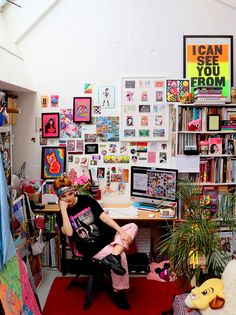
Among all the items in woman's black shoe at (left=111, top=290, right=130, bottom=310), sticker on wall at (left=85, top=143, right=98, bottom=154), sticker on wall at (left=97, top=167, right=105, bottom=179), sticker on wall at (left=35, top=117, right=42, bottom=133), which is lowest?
woman's black shoe at (left=111, top=290, right=130, bottom=310)

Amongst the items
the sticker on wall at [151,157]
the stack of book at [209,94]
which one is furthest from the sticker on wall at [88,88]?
the stack of book at [209,94]

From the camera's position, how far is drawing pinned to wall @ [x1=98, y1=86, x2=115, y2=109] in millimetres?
3803

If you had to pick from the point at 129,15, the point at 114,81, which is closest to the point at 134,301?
the point at 114,81

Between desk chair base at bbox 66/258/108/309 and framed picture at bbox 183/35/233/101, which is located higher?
framed picture at bbox 183/35/233/101

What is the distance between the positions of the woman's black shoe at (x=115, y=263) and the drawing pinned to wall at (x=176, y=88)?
1843 mm

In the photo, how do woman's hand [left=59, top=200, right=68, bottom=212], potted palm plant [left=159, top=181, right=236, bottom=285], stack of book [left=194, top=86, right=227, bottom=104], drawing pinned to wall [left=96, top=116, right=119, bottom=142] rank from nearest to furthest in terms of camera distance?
potted palm plant [left=159, top=181, right=236, bottom=285]
woman's hand [left=59, top=200, right=68, bottom=212]
stack of book [left=194, top=86, right=227, bottom=104]
drawing pinned to wall [left=96, top=116, right=119, bottom=142]

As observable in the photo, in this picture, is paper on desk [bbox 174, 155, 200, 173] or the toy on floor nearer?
the toy on floor

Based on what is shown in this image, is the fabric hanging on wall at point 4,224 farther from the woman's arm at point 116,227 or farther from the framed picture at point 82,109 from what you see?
the framed picture at point 82,109

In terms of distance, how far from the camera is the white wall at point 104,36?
373 cm

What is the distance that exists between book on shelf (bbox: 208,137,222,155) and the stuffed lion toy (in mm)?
1711

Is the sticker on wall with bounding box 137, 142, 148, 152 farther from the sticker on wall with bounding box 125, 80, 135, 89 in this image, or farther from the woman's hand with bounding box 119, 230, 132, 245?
→ the woman's hand with bounding box 119, 230, 132, 245

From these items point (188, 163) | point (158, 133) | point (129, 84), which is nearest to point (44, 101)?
point (129, 84)

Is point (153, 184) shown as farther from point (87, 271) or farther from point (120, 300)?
point (120, 300)

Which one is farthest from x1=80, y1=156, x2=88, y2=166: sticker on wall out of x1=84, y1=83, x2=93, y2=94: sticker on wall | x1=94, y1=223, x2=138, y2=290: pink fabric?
x1=94, y1=223, x2=138, y2=290: pink fabric
